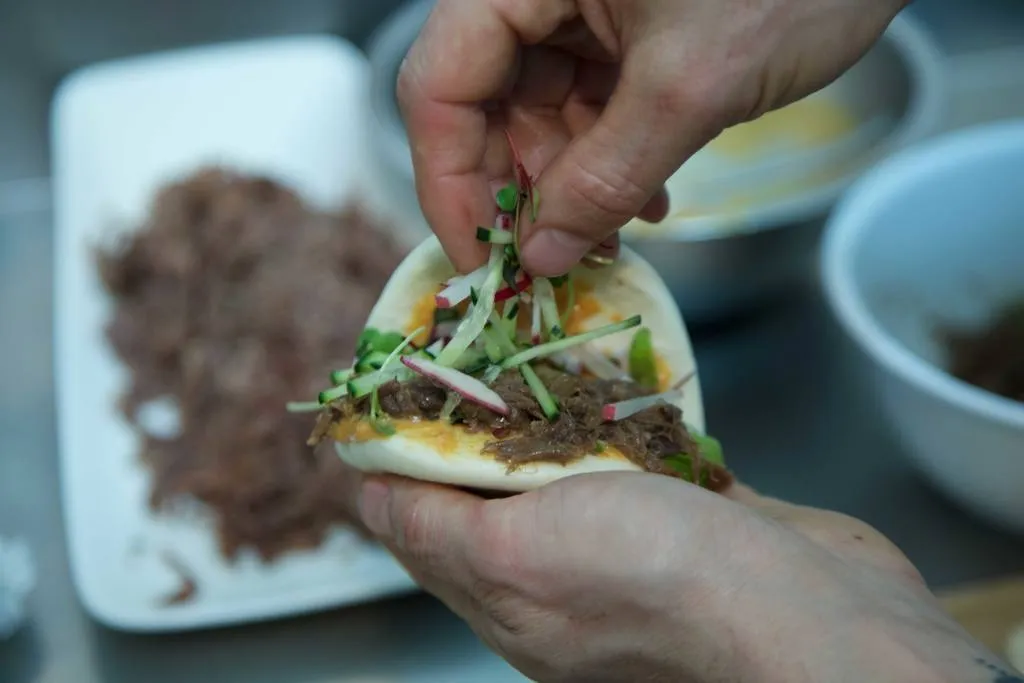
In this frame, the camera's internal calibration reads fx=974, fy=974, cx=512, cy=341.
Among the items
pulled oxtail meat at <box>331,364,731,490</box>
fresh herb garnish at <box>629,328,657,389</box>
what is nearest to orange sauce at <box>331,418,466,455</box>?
pulled oxtail meat at <box>331,364,731,490</box>

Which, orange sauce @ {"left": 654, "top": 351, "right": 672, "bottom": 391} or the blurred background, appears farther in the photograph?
the blurred background

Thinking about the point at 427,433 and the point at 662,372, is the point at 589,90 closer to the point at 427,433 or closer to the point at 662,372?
the point at 662,372

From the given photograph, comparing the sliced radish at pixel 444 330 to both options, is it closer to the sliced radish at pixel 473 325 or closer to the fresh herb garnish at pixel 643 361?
the sliced radish at pixel 473 325

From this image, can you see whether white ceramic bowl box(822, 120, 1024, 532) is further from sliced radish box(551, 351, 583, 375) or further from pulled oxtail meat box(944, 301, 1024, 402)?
sliced radish box(551, 351, 583, 375)

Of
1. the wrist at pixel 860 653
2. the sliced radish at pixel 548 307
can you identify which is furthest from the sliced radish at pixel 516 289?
the wrist at pixel 860 653

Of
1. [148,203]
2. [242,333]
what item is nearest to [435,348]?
[242,333]

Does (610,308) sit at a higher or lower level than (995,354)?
higher

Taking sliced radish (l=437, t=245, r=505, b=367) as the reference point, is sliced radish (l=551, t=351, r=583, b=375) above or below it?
below

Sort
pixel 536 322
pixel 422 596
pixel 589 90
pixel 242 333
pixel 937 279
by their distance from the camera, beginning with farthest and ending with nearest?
pixel 242 333
pixel 937 279
pixel 422 596
pixel 589 90
pixel 536 322
